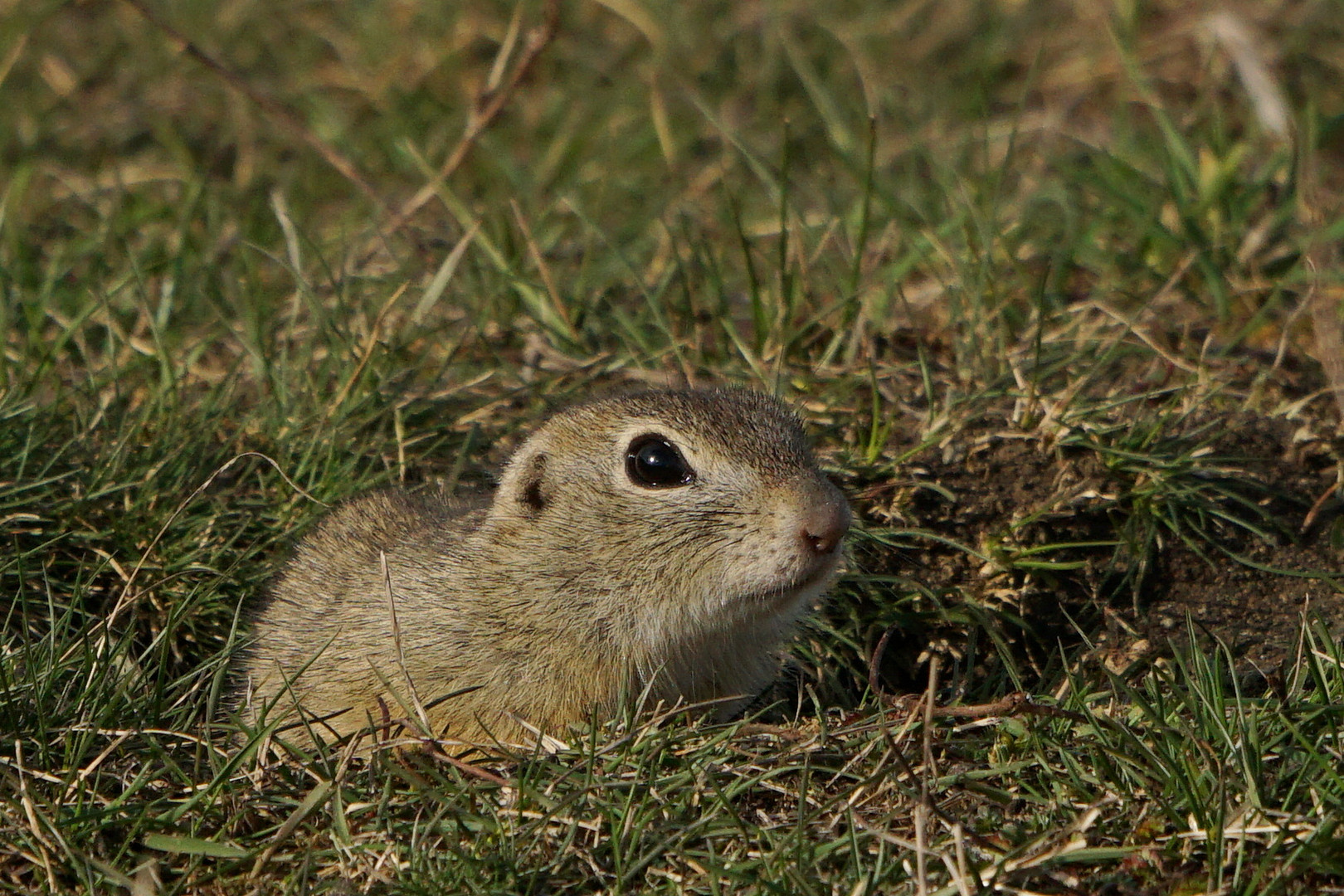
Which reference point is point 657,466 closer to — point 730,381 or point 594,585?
point 594,585

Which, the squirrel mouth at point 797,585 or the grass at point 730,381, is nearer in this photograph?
the grass at point 730,381

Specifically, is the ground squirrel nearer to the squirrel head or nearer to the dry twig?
the squirrel head

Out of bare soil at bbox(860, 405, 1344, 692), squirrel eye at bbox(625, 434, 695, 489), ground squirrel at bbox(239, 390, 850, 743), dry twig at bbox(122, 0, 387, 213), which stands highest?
dry twig at bbox(122, 0, 387, 213)

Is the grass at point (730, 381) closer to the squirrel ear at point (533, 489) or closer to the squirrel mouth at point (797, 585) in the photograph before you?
the squirrel mouth at point (797, 585)

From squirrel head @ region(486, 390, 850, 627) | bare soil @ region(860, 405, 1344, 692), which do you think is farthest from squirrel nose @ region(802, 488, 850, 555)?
bare soil @ region(860, 405, 1344, 692)

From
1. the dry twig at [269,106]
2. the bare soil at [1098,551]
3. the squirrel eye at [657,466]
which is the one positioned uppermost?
the dry twig at [269,106]

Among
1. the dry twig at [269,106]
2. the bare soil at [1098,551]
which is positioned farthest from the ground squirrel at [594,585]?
the dry twig at [269,106]
